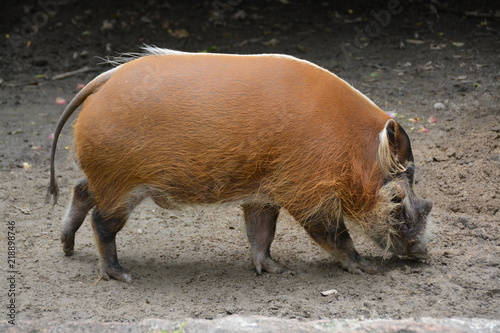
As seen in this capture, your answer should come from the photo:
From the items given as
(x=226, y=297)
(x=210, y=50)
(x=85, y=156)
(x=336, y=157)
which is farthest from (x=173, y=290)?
(x=210, y=50)

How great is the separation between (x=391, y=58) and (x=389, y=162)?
15.7 feet

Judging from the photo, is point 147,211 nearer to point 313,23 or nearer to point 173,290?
point 173,290

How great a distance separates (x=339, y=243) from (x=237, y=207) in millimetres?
1402

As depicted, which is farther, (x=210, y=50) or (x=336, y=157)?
(x=210, y=50)

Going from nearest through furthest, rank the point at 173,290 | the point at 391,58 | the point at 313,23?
the point at 173,290
the point at 391,58
the point at 313,23

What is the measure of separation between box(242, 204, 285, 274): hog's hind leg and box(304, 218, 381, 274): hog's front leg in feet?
1.14

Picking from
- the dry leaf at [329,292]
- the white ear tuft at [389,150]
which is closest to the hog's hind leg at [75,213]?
the dry leaf at [329,292]

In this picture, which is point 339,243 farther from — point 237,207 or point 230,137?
point 237,207

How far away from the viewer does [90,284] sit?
13.3 ft

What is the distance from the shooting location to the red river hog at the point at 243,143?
3738mm

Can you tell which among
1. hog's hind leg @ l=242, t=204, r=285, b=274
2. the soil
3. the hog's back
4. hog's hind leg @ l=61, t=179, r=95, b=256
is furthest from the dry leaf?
hog's hind leg @ l=61, t=179, r=95, b=256

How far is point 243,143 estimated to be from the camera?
12.2 feet

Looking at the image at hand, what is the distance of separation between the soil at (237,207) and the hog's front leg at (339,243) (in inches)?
3.4

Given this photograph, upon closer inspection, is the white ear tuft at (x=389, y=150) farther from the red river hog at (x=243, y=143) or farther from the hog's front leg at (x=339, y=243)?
the hog's front leg at (x=339, y=243)
